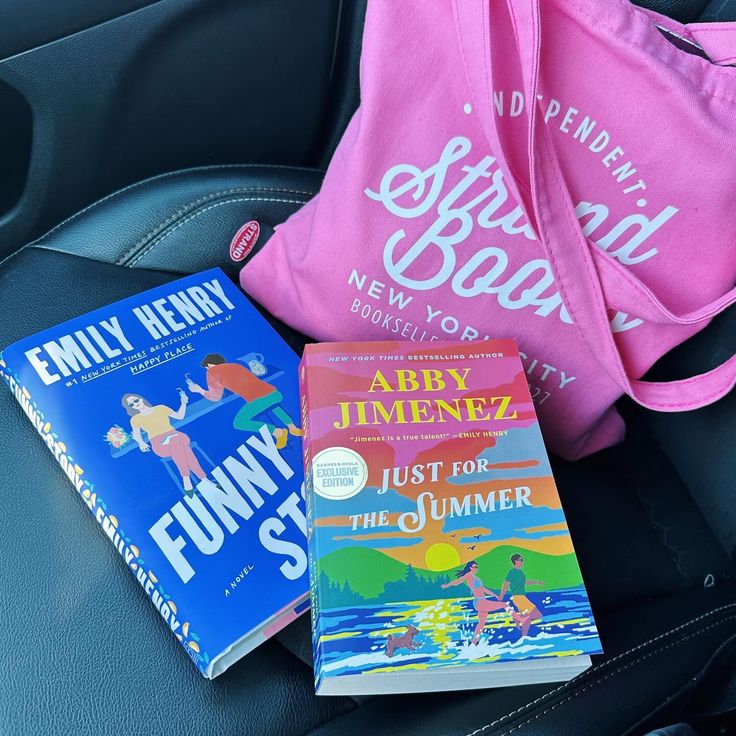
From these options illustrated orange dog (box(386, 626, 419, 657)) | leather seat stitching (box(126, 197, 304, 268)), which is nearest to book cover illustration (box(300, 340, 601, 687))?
illustrated orange dog (box(386, 626, 419, 657))

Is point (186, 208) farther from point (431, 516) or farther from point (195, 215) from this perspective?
point (431, 516)

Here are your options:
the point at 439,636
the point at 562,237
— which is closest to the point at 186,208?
the point at 562,237

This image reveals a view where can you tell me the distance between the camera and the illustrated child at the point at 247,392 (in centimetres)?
68

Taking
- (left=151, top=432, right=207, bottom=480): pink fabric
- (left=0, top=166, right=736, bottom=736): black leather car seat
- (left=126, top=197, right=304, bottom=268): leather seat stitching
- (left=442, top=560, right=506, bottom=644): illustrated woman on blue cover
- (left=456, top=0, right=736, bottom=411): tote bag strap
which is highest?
(left=456, top=0, right=736, bottom=411): tote bag strap

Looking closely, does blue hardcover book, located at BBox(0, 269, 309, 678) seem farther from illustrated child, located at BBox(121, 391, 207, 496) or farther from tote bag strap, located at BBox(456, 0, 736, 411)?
tote bag strap, located at BBox(456, 0, 736, 411)

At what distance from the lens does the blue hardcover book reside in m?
0.59

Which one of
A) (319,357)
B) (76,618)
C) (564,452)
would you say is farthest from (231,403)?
(564,452)

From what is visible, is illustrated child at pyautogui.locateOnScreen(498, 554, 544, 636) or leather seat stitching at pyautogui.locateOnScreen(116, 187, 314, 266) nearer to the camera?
illustrated child at pyautogui.locateOnScreen(498, 554, 544, 636)

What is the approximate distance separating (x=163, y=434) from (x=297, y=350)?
0.57ft

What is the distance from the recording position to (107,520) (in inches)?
24.3

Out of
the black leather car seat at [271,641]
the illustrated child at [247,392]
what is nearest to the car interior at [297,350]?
the black leather car seat at [271,641]

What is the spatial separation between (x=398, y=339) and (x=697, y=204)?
0.26 meters

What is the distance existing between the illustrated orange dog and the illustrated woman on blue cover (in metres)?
0.04

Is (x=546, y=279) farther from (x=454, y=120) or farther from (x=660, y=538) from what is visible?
(x=660, y=538)
